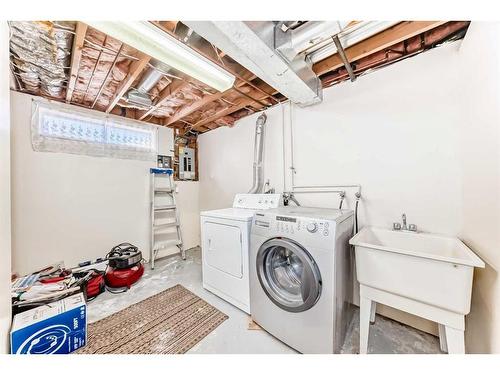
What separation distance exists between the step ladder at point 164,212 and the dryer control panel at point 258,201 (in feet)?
4.58

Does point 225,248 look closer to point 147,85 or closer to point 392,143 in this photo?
point 392,143

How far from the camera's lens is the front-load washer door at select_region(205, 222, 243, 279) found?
5.88 ft

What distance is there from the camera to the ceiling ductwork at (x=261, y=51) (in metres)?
1.08

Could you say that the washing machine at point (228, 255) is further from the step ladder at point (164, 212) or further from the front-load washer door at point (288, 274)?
the step ladder at point (164, 212)

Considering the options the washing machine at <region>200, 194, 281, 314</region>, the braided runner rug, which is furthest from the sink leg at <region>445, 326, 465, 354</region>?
the braided runner rug

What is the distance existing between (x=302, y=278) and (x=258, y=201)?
1.27 metres

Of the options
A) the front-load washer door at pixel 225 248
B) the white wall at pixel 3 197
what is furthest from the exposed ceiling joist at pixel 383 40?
the white wall at pixel 3 197

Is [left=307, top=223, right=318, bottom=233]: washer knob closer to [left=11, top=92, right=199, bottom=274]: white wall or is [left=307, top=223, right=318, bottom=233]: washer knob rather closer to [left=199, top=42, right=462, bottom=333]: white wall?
[left=199, top=42, right=462, bottom=333]: white wall

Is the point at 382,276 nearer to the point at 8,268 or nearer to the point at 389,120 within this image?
the point at 389,120
